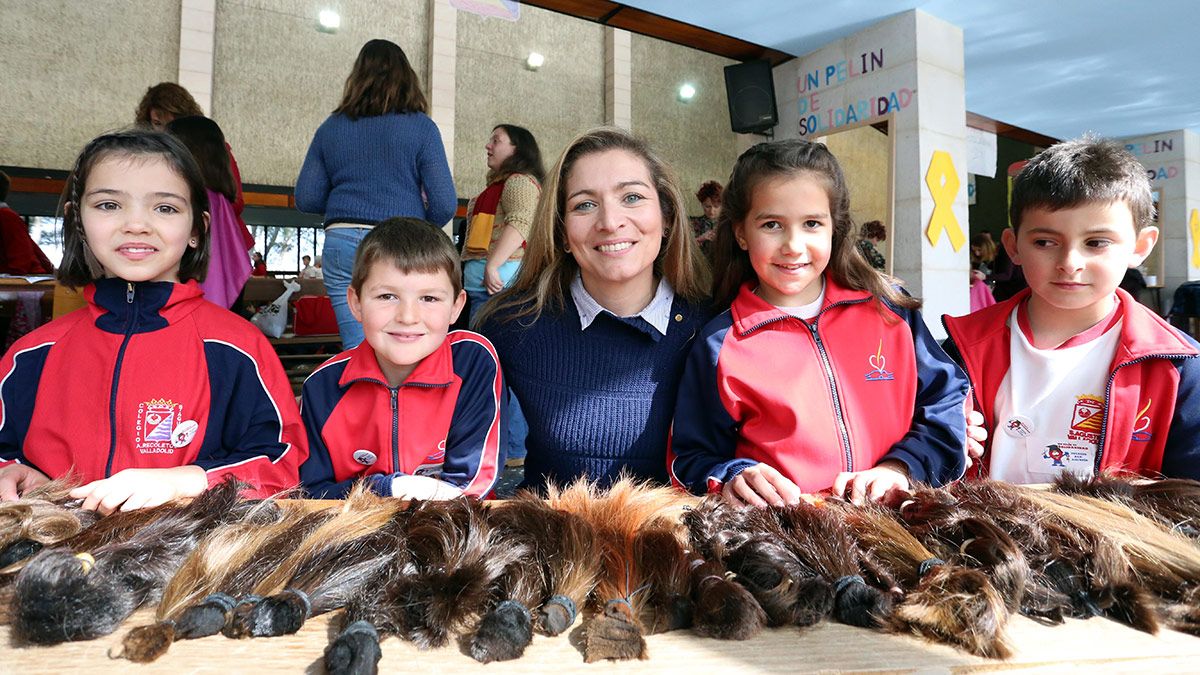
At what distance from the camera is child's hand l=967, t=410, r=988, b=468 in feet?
5.33

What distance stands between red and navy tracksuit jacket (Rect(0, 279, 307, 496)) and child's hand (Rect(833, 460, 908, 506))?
1.13 meters

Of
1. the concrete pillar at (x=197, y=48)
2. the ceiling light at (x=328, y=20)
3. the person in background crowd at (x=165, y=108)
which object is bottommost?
the person in background crowd at (x=165, y=108)

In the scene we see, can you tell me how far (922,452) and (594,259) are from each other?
0.85 m

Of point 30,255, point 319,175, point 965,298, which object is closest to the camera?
point 319,175

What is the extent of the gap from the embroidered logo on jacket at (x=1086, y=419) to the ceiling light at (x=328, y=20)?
12311mm

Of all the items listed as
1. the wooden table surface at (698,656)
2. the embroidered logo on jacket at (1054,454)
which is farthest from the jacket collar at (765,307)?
the wooden table surface at (698,656)

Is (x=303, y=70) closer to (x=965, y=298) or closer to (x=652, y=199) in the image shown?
(x=965, y=298)

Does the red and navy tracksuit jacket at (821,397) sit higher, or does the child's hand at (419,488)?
the red and navy tracksuit jacket at (821,397)

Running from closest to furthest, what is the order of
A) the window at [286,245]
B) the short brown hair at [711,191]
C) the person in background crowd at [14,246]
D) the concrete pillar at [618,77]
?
the person in background crowd at [14,246], the short brown hair at [711,191], the concrete pillar at [618,77], the window at [286,245]

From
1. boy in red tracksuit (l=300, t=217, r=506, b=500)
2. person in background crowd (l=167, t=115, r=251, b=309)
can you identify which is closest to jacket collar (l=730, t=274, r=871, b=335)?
boy in red tracksuit (l=300, t=217, r=506, b=500)

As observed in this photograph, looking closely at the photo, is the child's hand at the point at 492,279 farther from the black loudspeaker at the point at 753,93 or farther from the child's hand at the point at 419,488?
the black loudspeaker at the point at 753,93

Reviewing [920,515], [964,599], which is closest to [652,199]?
[920,515]

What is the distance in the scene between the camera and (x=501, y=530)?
0.89 metres

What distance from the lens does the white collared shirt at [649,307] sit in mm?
1804
